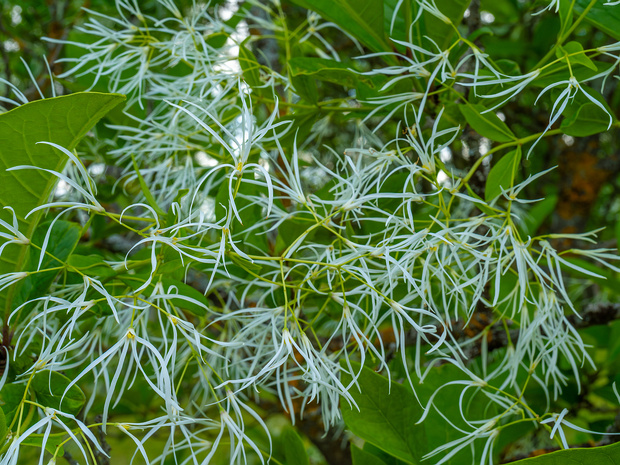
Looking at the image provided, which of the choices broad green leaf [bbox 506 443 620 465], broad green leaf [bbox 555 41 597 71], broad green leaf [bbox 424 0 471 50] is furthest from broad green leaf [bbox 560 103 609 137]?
broad green leaf [bbox 506 443 620 465]

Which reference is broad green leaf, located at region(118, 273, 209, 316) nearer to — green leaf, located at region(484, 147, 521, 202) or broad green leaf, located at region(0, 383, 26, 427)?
broad green leaf, located at region(0, 383, 26, 427)

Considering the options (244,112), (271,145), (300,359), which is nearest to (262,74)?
(271,145)

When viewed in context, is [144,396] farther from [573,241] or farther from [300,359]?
[573,241]

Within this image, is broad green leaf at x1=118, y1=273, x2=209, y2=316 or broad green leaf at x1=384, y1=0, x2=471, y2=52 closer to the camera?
broad green leaf at x1=118, y1=273, x2=209, y2=316

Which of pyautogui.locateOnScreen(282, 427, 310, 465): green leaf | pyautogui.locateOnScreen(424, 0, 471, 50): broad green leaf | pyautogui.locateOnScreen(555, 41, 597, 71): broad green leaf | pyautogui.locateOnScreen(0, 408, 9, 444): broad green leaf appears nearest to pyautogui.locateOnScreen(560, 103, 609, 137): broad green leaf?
pyautogui.locateOnScreen(555, 41, 597, 71): broad green leaf

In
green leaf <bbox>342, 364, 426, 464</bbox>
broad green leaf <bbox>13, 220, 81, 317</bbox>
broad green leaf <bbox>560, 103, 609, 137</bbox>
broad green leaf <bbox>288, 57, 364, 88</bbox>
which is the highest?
broad green leaf <bbox>288, 57, 364, 88</bbox>

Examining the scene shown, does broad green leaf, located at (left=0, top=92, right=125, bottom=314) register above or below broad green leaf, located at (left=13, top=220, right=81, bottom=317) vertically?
above

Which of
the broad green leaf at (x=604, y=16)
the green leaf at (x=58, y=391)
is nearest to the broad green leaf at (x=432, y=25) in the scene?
the broad green leaf at (x=604, y=16)
